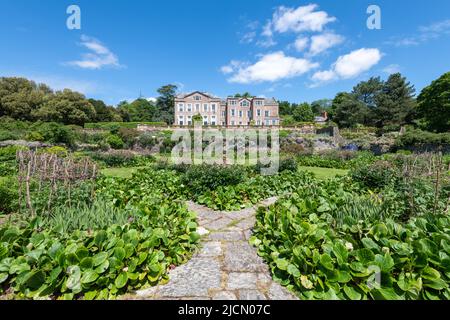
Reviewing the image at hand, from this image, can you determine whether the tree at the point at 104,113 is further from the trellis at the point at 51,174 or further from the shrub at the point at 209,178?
the trellis at the point at 51,174

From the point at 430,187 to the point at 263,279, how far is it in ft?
11.3

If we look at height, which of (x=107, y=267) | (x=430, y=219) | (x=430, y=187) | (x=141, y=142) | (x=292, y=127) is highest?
(x=292, y=127)

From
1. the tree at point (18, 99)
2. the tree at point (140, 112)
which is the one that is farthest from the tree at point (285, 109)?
the tree at point (18, 99)

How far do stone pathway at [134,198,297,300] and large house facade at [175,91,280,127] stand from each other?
4188 cm

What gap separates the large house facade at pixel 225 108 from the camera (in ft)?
149

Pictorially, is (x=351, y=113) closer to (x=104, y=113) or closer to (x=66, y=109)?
(x=104, y=113)

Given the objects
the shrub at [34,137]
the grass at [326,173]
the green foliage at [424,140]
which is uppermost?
the shrub at [34,137]

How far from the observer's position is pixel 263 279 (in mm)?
2438

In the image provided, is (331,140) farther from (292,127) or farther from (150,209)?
(150,209)

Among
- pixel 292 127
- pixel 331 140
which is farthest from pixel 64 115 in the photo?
pixel 331 140

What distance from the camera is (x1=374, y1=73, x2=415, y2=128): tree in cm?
3703

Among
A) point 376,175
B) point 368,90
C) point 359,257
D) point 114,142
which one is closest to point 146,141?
point 114,142

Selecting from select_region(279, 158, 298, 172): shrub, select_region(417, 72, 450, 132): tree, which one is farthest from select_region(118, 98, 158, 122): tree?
select_region(417, 72, 450, 132): tree

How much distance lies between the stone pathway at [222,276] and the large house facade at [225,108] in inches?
1649
